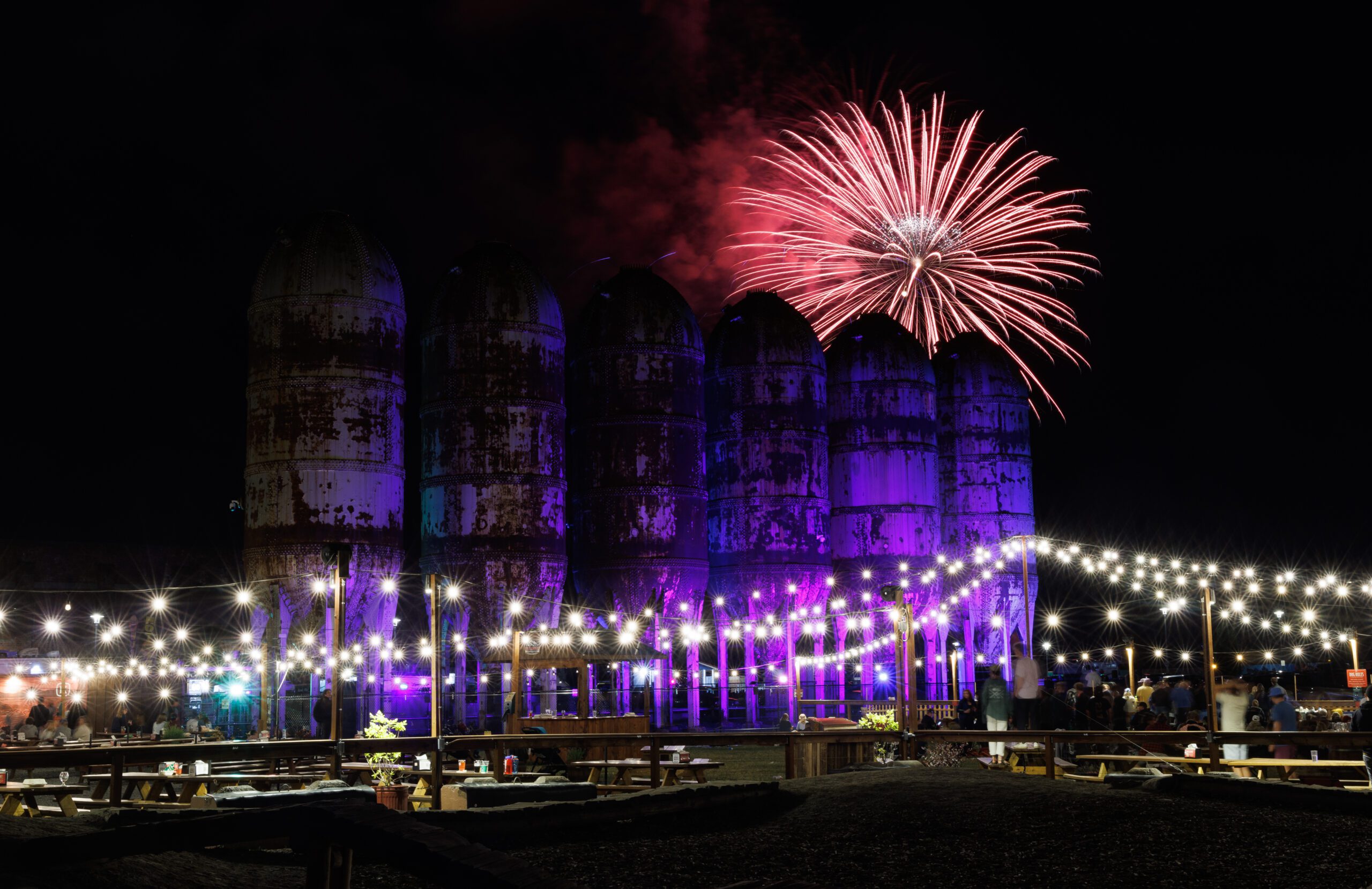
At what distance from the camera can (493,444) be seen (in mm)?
43406

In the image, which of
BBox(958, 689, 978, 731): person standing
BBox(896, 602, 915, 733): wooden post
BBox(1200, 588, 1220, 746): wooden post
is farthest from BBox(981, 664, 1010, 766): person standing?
BBox(1200, 588, 1220, 746): wooden post

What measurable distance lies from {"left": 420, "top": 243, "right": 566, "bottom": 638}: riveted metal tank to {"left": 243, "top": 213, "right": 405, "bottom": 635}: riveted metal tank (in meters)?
1.98

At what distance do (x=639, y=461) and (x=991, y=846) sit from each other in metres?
34.8

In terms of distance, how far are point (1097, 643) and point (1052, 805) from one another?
76528 mm

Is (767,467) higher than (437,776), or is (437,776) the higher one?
(767,467)

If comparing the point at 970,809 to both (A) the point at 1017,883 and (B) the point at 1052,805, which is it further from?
(A) the point at 1017,883

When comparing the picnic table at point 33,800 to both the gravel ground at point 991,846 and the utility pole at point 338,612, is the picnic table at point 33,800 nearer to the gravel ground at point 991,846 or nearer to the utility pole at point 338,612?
the utility pole at point 338,612

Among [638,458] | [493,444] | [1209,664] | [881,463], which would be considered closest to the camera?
[1209,664]

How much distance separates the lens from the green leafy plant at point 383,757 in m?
20.0

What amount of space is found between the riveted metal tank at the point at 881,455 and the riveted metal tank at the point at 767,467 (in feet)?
6.54

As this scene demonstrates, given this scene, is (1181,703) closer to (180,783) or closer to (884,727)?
(884,727)

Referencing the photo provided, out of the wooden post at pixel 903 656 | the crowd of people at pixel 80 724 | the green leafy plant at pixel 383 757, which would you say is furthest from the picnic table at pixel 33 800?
the wooden post at pixel 903 656

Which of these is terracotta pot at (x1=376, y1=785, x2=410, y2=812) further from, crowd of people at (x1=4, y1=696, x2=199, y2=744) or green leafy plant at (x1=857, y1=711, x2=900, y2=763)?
crowd of people at (x1=4, y1=696, x2=199, y2=744)

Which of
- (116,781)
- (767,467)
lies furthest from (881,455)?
(116,781)
